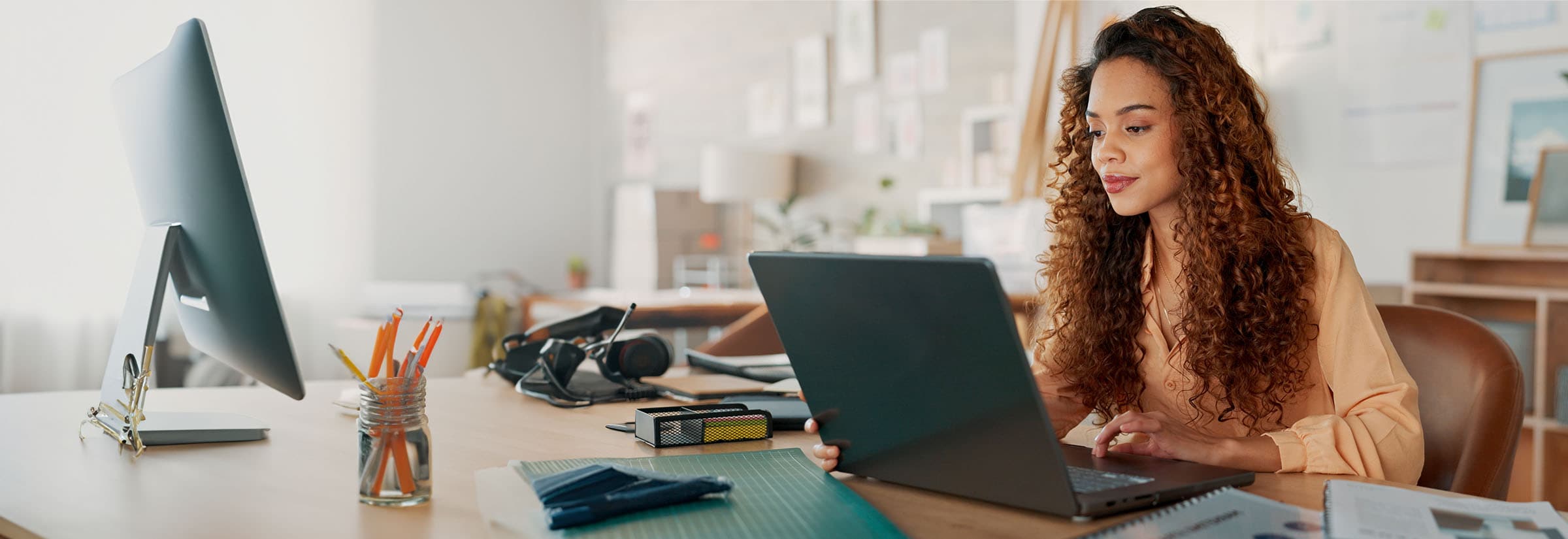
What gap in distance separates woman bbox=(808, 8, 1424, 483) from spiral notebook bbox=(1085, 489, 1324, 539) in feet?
1.22

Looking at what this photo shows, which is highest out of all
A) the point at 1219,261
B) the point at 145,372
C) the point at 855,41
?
the point at 855,41

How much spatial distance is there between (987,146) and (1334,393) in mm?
3521

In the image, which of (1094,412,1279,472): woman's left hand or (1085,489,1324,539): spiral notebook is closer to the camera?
(1085,489,1324,539): spiral notebook

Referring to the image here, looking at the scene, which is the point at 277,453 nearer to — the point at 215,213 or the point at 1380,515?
the point at 215,213

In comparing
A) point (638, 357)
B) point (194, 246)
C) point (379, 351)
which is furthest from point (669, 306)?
point (379, 351)

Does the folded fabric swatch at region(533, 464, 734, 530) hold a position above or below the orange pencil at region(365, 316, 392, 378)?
below

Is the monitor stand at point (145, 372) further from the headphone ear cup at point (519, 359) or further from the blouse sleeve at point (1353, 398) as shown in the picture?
the blouse sleeve at point (1353, 398)

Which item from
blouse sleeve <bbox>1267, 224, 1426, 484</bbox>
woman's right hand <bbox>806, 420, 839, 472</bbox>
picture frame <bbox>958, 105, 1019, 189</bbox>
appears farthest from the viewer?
picture frame <bbox>958, 105, 1019, 189</bbox>

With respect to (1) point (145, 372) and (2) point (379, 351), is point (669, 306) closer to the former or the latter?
Result: (1) point (145, 372)

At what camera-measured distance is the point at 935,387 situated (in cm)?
94

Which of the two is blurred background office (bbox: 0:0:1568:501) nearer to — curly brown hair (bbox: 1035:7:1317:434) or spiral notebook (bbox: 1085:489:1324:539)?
curly brown hair (bbox: 1035:7:1317:434)

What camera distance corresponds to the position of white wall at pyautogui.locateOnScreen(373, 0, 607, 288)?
6375mm

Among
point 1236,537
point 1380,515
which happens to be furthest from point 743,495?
point 1380,515

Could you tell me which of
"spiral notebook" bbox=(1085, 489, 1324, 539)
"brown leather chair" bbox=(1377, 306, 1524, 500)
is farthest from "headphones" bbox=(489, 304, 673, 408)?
"brown leather chair" bbox=(1377, 306, 1524, 500)
